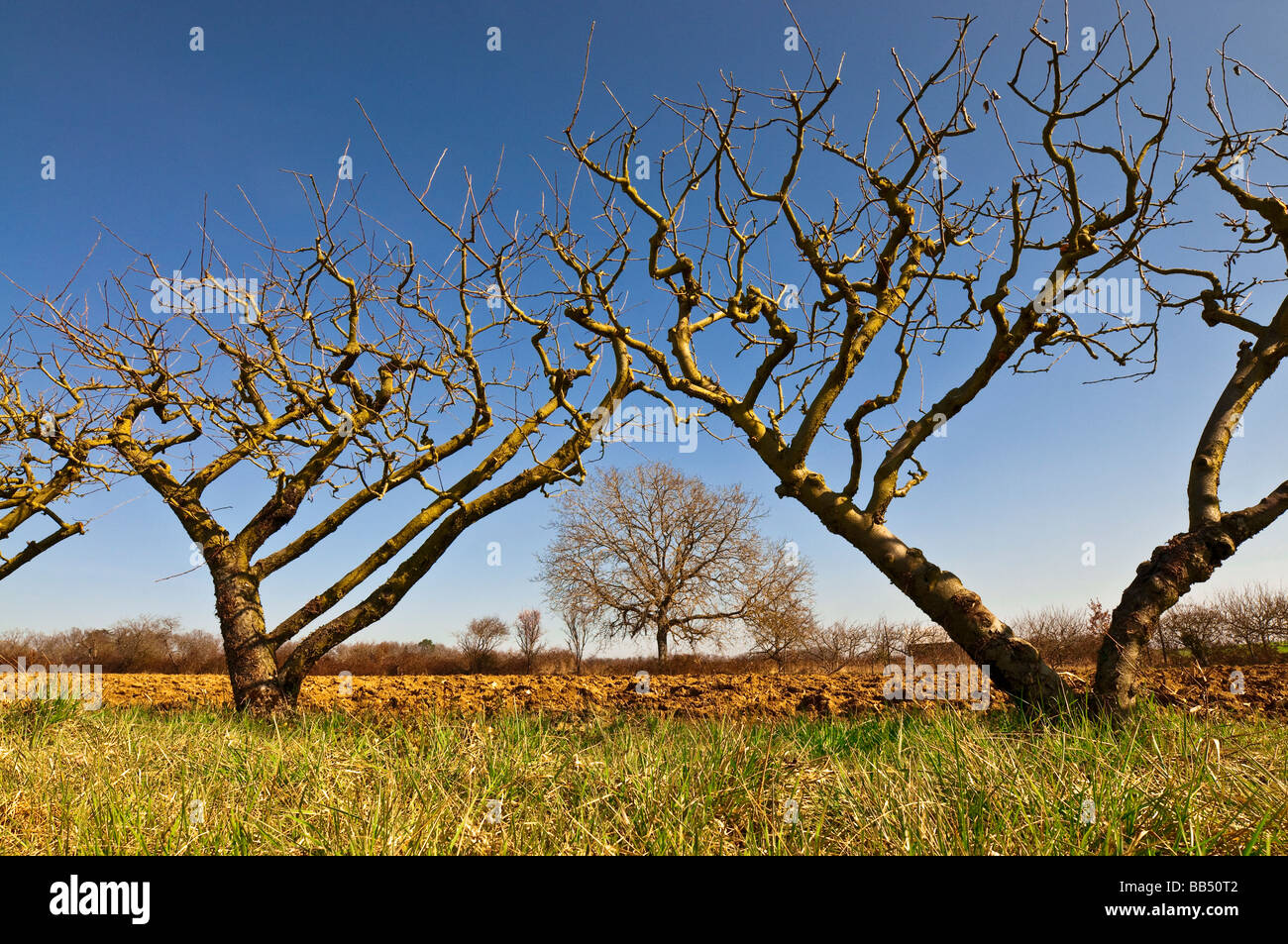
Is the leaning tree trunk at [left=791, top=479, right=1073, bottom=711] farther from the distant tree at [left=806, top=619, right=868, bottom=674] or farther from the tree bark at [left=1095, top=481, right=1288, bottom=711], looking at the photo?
the distant tree at [left=806, top=619, right=868, bottom=674]

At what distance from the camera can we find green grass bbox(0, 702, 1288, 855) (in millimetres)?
2422

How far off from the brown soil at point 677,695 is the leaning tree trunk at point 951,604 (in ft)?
2.18

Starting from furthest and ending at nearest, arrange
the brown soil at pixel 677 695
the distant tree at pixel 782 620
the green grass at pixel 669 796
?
the distant tree at pixel 782 620 → the brown soil at pixel 677 695 → the green grass at pixel 669 796

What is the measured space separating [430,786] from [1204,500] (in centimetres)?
572

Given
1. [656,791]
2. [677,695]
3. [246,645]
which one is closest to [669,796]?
[656,791]

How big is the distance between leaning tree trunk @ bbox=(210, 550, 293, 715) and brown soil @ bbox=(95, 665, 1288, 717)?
2.14ft

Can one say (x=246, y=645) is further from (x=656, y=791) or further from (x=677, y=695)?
(x=656, y=791)

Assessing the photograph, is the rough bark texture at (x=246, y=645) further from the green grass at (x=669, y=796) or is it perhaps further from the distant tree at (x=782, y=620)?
the distant tree at (x=782, y=620)

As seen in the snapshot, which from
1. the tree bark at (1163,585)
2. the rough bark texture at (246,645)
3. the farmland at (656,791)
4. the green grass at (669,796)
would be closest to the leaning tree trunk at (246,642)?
the rough bark texture at (246,645)

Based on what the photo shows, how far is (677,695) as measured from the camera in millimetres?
7461

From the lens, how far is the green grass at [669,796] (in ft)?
7.95

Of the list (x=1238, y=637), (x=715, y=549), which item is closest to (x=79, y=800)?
(x=1238, y=637)

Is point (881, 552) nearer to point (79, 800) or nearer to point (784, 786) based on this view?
point (784, 786)

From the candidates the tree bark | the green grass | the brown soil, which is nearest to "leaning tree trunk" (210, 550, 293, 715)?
the brown soil
